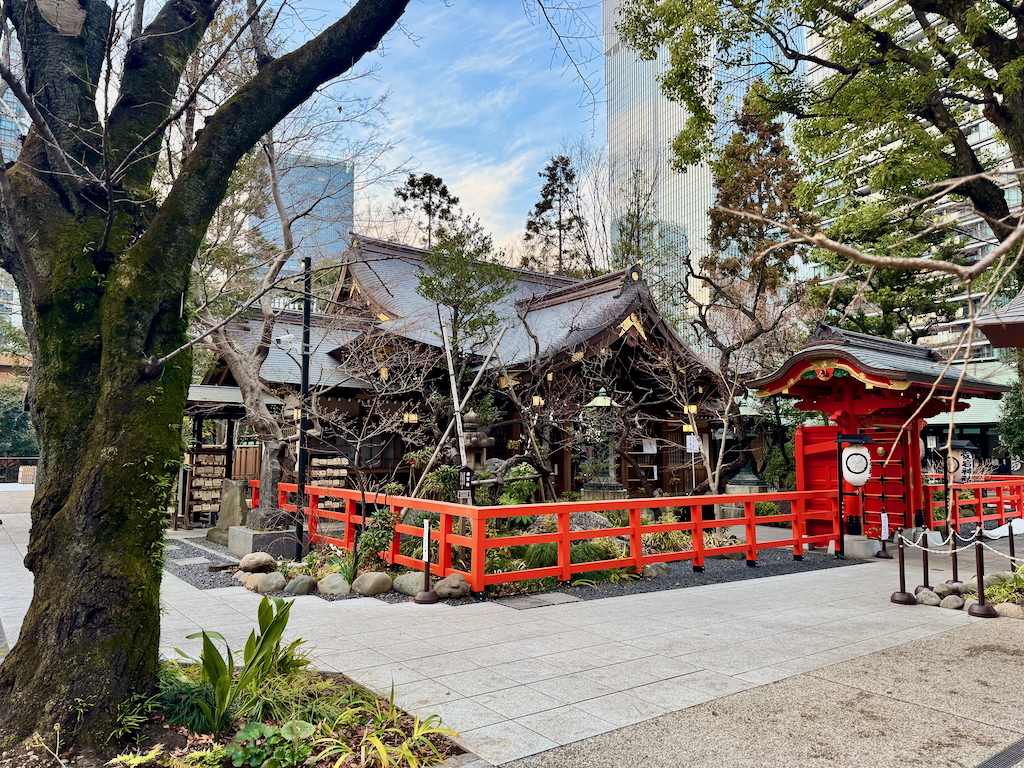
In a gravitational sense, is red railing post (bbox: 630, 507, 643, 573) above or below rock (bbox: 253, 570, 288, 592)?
above

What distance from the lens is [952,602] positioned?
738 centimetres

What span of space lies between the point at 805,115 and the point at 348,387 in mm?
9770

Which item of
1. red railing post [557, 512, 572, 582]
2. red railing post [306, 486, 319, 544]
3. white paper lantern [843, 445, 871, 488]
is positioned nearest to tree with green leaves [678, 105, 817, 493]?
white paper lantern [843, 445, 871, 488]

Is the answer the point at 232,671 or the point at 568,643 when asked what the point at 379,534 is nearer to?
the point at 568,643

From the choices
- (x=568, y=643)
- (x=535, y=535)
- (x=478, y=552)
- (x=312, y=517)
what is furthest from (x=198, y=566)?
(x=568, y=643)

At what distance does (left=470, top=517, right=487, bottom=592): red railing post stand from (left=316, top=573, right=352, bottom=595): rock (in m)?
1.48

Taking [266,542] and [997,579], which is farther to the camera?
[266,542]

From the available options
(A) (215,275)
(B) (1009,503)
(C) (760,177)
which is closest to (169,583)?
(A) (215,275)

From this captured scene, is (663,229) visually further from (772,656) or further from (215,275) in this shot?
(772,656)

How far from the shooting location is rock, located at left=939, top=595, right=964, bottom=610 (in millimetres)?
7367

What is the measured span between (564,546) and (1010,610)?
15.0 ft

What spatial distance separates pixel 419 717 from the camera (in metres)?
4.11

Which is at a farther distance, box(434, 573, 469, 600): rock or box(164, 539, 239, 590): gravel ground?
box(164, 539, 239, 590): gravel ground

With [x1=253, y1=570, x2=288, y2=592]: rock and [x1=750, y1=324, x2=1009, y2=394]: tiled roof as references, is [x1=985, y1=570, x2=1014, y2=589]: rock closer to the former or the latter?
[x1=750, y1=324, x2=1009, y2=394]: tiled roof
